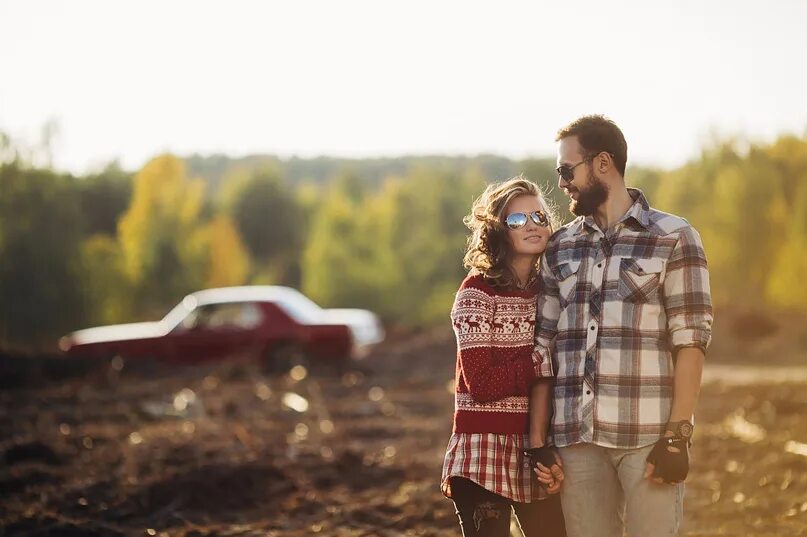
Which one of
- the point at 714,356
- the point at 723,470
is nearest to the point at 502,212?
the point at 723,470

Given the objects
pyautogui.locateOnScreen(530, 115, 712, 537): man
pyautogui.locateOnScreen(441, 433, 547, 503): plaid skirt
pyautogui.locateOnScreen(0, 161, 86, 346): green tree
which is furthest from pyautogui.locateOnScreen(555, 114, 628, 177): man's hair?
pyautogui.locateOnScreen(0, 161, 86, 346): green tree

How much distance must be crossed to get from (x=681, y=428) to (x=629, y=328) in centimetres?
39

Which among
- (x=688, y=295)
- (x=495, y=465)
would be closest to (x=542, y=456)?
(x=495, y=465)

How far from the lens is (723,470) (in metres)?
9.09

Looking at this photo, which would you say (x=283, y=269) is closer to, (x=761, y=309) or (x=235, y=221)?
(x=235, y=221)

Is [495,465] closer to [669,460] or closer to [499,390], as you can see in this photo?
[499,390]

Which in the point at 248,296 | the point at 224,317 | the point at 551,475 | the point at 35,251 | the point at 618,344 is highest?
the point at 618,344

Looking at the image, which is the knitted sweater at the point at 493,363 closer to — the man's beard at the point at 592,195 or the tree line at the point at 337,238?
the man's beard at the point at 592,195

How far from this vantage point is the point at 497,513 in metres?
3.79

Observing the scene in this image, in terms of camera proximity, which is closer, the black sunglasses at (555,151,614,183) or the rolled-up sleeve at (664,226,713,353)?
the rolled-up sleeve at (664,226,713,353)

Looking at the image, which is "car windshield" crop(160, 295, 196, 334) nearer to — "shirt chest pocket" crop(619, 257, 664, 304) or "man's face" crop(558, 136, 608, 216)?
"man's face" crop(558, 136, 608, 216)

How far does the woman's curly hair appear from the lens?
3.95 metres

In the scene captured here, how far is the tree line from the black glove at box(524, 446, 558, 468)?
2087cm

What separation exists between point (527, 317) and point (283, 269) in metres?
67.3
